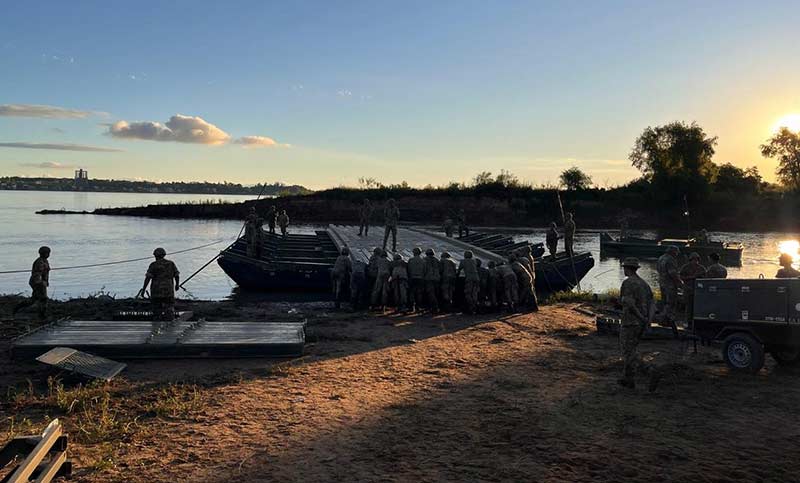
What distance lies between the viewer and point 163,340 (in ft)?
37.1

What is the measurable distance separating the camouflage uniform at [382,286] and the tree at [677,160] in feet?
241

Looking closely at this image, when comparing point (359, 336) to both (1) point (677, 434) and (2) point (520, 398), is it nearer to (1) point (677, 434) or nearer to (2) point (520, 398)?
(2) point (520, 398)

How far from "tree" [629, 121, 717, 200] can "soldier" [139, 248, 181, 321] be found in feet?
260

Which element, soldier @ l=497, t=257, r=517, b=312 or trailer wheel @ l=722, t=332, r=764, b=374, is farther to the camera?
soldier @ l=497, t=257, r=517, b=312

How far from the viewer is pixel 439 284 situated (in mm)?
17281

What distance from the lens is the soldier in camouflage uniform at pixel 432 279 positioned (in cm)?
1694

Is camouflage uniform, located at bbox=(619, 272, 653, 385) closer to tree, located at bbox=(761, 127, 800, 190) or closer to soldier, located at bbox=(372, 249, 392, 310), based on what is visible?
soldier, located at bbox=(372, 249, 392, 310)

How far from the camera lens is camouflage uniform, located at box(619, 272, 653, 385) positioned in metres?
9.54

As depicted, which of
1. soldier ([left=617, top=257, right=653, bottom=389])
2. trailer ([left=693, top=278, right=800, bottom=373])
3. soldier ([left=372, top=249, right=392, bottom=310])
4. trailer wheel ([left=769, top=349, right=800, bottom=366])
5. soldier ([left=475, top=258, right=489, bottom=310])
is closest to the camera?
soldier ([left=617, top=257, right=653, bottom=389])

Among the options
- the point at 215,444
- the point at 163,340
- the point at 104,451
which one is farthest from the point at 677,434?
the point at 163,340

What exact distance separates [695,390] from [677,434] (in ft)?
7.38

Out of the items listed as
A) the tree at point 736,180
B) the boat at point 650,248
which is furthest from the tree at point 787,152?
the boat at point 650,248

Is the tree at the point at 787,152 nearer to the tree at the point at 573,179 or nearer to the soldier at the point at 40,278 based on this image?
the tree at the point at 573,179

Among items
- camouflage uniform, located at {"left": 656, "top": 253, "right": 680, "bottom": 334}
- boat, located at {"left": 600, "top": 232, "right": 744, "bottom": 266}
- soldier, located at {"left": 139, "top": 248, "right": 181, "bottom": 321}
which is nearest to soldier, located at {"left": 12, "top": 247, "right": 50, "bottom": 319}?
soldier, located at {"left": 139, "top": 248, "right": 181, "bottom": 321}
